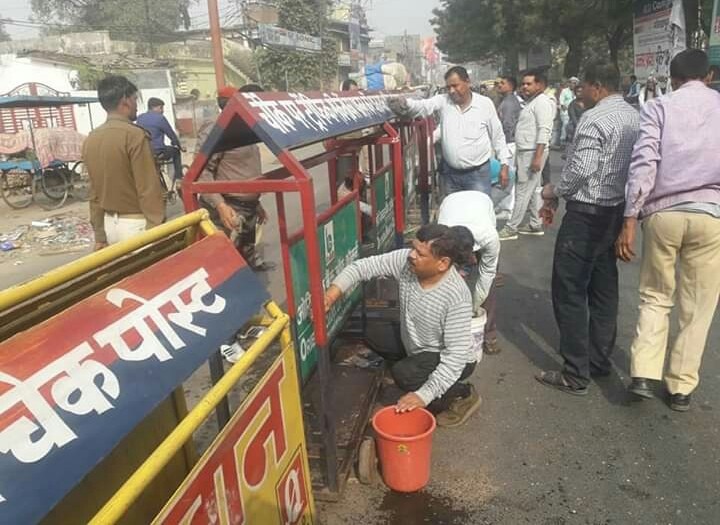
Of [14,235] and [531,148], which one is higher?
[531,148]

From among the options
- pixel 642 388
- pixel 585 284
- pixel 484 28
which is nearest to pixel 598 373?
pixel 642 388

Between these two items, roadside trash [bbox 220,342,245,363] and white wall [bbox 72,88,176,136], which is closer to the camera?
roadside trash [bbox 220,342,245,363]

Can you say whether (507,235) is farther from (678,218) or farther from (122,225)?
(122,225)

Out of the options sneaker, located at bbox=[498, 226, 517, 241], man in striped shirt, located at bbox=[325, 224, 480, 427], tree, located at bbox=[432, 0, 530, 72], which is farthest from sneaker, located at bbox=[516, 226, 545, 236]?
tree, located at bbox=[432, 0, 530, 72]

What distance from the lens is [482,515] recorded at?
256 centimetres

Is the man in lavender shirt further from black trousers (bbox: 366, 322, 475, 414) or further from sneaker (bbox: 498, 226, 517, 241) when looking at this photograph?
sneaker (bbox: 498, 226, 517, 241)

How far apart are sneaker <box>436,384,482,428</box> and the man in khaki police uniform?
2.25m

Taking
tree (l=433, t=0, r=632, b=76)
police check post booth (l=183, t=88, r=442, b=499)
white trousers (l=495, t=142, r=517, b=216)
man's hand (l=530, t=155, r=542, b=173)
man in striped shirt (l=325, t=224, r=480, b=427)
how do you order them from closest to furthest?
police check post booth (l=183, t=88, r=442, b=499) → man in striped shirt (l=325, t=224, r=480, b=427) → man's hand (l=530, t=155, r=542, b=173) → white trousers (l=495, t=142, r=517, b=216) → tree (l=433, t=0, r=632, b=76)

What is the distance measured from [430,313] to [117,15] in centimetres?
4806

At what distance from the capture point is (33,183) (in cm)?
1067

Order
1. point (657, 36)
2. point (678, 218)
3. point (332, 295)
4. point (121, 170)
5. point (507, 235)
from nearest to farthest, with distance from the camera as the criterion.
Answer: point (332, 295) < point (678, 218) < point (121, 170) < point (507, 235) < point (657, 36)

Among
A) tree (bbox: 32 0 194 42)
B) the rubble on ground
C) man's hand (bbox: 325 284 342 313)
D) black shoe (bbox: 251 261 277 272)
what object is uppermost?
tree (bbox: 32 0 194 42)

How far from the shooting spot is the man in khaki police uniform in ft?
12.6

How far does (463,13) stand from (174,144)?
79.5 feet
